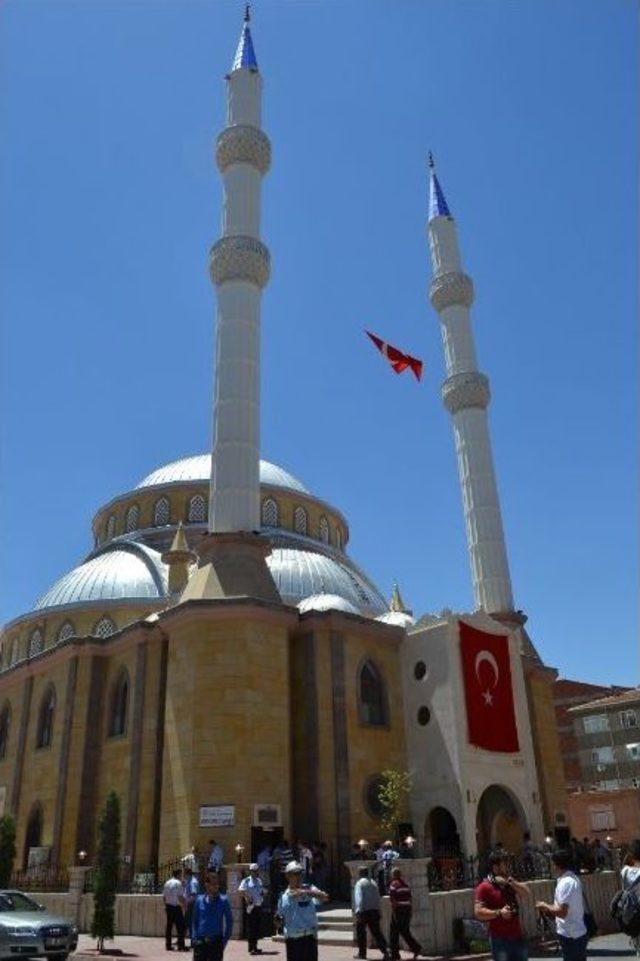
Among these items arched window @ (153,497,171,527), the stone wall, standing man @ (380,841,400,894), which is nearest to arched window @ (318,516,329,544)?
arched window @ (153,497,171,527)

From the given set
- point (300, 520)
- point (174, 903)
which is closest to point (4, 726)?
point (300, 520)

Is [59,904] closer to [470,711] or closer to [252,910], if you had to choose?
[252,910]

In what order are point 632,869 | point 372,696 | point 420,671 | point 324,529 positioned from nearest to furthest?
point 632,869 < point 372,696 < point 420,671 < point 324,529

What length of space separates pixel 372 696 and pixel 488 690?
3550mm

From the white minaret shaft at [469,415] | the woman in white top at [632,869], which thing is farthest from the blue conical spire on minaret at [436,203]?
the woman in white top at [632,869]

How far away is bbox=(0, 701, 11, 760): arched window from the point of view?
3059 cm

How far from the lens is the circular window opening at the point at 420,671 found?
85.1 ft

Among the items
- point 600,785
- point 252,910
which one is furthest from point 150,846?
point 600,785

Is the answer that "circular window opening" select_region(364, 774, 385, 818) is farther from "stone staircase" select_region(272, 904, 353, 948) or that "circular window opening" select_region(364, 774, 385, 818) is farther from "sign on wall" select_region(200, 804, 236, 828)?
"stone staircase" select_region(272, 904, 353, 948)

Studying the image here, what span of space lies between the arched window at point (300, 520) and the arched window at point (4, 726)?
1584 cm

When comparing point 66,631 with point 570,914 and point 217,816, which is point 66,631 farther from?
point 570,914

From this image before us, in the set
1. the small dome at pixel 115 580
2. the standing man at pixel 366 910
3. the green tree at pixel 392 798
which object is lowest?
the standing man at pixel 366 910

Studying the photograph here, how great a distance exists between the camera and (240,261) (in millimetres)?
30578

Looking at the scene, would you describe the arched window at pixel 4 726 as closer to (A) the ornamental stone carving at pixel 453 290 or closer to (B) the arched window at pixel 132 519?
(B) the arched window at pixel 132 519
